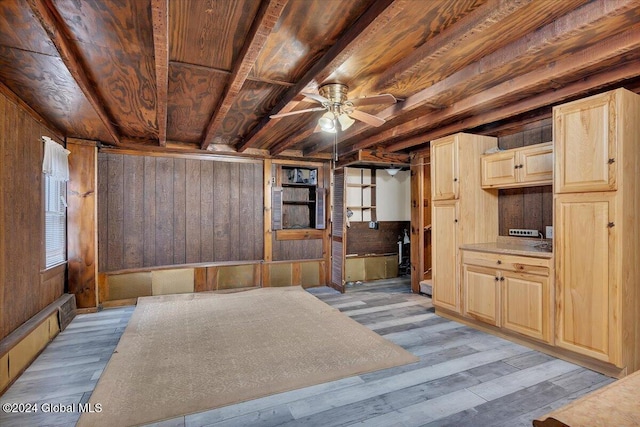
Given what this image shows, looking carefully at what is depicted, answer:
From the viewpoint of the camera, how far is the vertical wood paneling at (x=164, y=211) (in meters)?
4.63

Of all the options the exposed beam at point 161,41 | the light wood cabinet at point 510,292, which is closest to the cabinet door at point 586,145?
the light wood cabinet at point 510,292

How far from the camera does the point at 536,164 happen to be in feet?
Answer: 10.00

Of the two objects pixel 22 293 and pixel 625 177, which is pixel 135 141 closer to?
pixel 22 293

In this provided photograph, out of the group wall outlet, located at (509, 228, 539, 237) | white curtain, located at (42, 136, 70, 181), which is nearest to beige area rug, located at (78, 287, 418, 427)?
white curtain, located at (42, 136, 70, 181)

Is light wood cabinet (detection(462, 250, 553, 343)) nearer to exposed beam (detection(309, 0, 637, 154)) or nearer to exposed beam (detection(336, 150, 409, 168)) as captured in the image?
exposed beam (detection(309, 0, 637, 154))

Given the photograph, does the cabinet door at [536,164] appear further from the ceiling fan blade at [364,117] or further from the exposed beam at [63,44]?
the exposed beam at [63,44]

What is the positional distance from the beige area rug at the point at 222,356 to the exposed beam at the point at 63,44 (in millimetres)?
2134

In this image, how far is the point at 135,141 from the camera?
14.2ft

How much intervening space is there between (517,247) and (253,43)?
311 centimetres

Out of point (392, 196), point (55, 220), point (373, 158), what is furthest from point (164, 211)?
point (392, 196)

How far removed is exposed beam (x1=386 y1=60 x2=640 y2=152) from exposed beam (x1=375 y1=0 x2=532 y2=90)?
1247mm

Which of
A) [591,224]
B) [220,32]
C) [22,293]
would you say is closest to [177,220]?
[22,293]

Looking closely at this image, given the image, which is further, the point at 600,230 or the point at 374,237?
the point at 374,237

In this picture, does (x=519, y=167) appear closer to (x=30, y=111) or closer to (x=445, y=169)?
(x=445, y=169)
